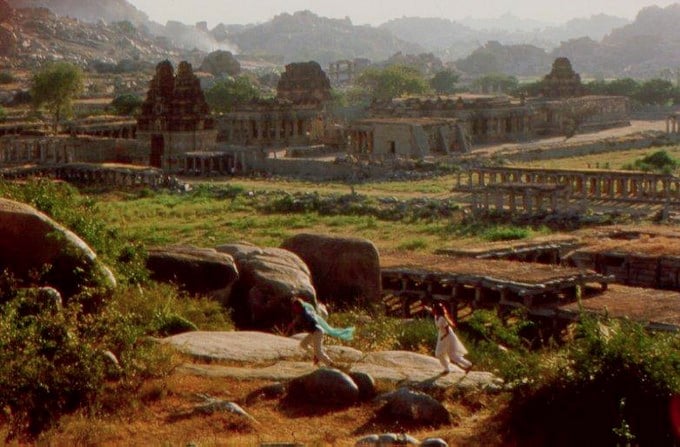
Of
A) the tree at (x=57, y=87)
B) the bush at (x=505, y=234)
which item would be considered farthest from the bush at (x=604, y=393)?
the tree at (x=57, y=87)

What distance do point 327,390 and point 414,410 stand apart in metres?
1.31

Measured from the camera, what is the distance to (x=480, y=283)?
27172 millimetres

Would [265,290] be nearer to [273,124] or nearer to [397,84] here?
[273,124]

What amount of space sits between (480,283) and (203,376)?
35.7ft

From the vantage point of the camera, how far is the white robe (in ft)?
58.9

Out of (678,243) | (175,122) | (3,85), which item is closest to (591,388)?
(678,243)

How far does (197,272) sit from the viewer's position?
2331cm

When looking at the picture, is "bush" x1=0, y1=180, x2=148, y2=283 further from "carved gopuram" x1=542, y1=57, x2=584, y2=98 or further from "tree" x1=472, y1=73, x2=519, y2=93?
"tree" x1=472, y1=73, x2=519, y2=93

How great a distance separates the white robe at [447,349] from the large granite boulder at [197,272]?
6.28 m

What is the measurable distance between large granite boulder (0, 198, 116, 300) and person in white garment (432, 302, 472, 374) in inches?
210

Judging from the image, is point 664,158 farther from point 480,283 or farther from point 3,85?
point 3,85

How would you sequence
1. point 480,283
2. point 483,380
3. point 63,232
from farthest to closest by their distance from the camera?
point 480,283 → point 63,232 → point 483,380

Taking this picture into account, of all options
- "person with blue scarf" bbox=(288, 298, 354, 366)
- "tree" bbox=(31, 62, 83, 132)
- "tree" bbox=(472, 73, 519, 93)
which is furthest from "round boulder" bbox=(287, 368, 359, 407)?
"tree" bbox=(472, 73, 519, 93)

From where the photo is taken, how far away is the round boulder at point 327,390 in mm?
16469
